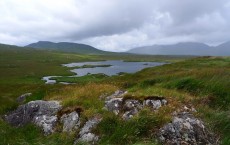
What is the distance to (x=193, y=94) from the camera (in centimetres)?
1739

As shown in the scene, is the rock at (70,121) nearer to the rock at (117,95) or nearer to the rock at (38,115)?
the rock at (38,115)

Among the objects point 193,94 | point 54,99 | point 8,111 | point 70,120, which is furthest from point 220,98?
point 8,111

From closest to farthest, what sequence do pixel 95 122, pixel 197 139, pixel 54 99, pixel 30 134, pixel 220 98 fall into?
pixel 197 139 → pixel 95 122 → pixel 30 134 → pixel 220 98 → pixel 54 99

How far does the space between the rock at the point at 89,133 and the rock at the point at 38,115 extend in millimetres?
2123

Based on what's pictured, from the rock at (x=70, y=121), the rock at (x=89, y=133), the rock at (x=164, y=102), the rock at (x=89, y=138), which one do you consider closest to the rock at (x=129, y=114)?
the rock at (x=89, y=133)

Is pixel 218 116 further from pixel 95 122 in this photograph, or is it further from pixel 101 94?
pixel 101 94

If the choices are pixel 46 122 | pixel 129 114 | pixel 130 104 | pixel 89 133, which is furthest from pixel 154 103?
pixel 46 122

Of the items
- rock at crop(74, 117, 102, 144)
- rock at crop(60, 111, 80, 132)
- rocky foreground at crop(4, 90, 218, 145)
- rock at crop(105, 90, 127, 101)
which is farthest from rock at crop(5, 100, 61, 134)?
rock at crop(105, 90, 127, 101)

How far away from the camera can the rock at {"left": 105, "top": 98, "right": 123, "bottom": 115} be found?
15085mm

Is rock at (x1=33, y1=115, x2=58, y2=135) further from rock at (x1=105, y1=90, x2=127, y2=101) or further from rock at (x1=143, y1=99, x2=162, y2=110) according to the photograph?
rock at (x1=143, y1=99, x2=162, y2=110)

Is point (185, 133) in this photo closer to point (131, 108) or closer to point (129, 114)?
point (129, 114)

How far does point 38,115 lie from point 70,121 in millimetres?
2388

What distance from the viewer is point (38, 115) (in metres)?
16.5

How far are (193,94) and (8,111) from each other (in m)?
11.6
